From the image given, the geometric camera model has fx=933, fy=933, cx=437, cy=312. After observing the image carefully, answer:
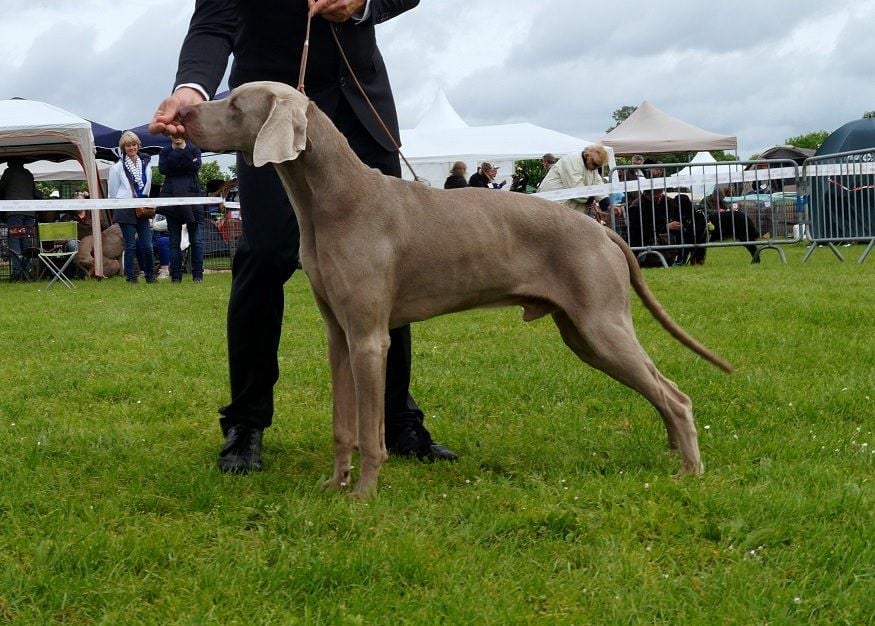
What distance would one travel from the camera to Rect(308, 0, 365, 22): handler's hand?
377cm

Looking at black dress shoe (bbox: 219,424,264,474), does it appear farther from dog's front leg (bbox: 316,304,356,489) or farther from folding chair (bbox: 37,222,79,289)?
Result: folding chair (bbox: 37,222,79,289)

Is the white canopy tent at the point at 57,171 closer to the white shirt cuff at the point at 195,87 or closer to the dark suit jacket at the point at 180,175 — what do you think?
the dark suit jacket at the point at 180,175

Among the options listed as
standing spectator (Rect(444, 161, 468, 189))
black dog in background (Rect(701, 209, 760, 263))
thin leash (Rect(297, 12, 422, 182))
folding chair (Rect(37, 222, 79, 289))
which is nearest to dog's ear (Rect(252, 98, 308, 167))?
thin leash (Rect(297, 12, 422, 182))

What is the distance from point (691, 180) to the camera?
14.1 metres

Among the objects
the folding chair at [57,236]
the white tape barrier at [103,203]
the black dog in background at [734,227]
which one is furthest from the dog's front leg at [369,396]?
the folding chair at [57,236]

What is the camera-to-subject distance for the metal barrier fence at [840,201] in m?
13.2

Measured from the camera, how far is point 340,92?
13.5 ft

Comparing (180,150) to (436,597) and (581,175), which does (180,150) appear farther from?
(436,597)

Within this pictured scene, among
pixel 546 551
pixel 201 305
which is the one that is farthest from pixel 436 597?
pixel 201 305

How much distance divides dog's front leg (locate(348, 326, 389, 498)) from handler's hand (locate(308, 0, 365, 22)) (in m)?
1.31

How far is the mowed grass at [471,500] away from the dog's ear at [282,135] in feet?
4.21

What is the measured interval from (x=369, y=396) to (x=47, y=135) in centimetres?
1494

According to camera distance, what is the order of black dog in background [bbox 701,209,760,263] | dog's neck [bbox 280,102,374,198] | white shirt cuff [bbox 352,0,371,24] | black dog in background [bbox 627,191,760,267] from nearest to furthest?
dog's neck [bbox 280,102,374,198] < white shirt cuff [bbox 352,0,371,24] < black dog in background [bbox 627,191,760,267] < black dog in background [bbox 701,209,760,263]

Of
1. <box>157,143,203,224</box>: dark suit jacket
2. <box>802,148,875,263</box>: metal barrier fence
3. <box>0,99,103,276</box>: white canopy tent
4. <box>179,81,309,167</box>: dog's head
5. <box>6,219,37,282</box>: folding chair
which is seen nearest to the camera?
<box>179,81,309,167</box>: dog's head
